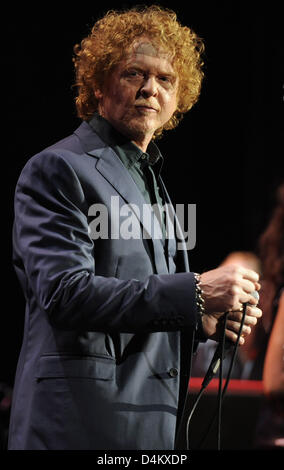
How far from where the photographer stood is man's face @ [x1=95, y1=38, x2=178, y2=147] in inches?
75.9

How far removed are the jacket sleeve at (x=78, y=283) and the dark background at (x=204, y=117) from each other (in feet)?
7.02

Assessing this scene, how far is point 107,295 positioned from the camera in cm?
155

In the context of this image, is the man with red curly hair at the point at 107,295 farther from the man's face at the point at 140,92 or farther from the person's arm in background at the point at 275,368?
the person's arm in background at the point at 275,368

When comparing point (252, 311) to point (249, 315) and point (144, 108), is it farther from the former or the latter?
point (144, 108)

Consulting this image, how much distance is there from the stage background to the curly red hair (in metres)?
1.61

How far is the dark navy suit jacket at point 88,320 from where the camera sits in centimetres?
156

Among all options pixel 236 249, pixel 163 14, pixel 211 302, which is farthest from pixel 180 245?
pixel 236 249

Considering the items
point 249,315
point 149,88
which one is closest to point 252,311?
point 249,315

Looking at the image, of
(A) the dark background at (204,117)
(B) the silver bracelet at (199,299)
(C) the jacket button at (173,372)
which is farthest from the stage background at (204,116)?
(B) the silver bracelet at (199,299)

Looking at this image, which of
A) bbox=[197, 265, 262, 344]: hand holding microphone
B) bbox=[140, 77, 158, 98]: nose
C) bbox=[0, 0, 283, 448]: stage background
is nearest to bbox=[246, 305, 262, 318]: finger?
bbox=[197, 265, 262, 344]: hand holding microphone

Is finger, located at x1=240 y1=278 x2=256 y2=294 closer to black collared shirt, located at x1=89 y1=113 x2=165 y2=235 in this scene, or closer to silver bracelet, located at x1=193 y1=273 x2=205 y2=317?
silver bracelet, located at x1=193 y1=273 x2=205 y2=317

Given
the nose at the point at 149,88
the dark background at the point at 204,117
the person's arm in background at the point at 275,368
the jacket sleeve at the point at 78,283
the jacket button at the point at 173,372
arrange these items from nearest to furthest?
the jacket sleeve at the point at 78,283, the jacket button at the point at 173,372, the nose at the point at 149,88, the person's arm in background at the point at 275,368, the dark background at the point at 204,117

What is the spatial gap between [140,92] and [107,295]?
698mm
